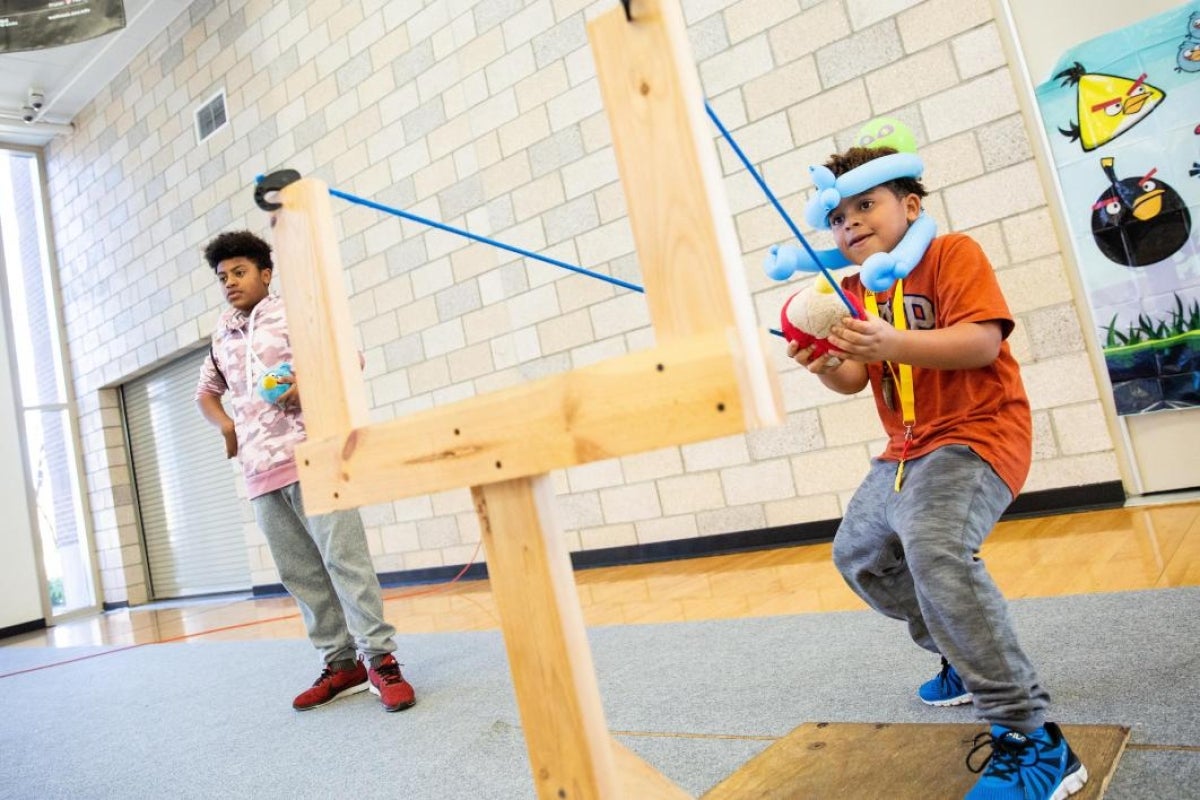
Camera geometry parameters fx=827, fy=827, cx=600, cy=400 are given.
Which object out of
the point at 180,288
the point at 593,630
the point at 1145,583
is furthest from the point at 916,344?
the point at 180,288

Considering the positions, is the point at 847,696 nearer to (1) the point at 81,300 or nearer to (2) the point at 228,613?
(2) the point at 228,613

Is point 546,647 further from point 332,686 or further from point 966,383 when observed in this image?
point 332,686

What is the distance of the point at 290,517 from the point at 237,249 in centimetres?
75

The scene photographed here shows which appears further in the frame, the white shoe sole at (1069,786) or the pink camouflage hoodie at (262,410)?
the pink camouflage hoodie at (262,410)

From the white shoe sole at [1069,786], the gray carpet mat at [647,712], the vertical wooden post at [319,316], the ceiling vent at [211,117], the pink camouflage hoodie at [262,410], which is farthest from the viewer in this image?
the ceiling vent at [211,117]

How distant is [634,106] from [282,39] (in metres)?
5.16

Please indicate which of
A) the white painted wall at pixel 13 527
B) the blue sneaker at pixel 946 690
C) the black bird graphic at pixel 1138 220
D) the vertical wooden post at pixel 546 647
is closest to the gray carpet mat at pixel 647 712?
the blue sneaker at pixel 946 690

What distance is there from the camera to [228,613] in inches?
200

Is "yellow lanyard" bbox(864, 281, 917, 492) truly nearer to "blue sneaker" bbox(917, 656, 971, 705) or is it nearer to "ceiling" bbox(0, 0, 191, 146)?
"blue sneaker" bbox(917, 656, 971, 705)

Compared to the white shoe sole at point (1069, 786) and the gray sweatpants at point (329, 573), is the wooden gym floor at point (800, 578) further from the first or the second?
the white shoe sole at point (1069, 786)

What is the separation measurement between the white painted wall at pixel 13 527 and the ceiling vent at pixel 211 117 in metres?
2.53

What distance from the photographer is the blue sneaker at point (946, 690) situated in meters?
1.37

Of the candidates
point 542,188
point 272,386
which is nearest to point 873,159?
point 272,386

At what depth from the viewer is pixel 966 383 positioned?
47.7 inches
